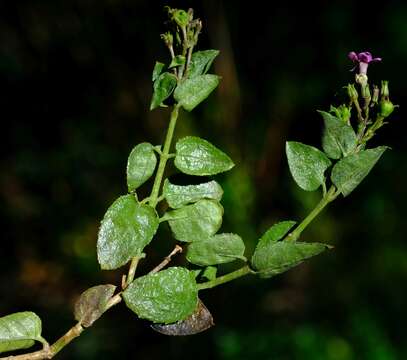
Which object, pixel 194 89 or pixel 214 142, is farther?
pixel 214 142

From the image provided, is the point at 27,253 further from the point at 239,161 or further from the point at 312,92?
the point at 312,92

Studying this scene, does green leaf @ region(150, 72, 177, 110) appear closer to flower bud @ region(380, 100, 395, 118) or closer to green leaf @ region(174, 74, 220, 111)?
green leaf @ region(174, 74, 220, 111)

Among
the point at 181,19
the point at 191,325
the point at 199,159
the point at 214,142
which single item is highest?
the point at 181,19

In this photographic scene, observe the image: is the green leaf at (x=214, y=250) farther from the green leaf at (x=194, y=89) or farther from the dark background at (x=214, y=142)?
the dark background at (x=214, y=142)

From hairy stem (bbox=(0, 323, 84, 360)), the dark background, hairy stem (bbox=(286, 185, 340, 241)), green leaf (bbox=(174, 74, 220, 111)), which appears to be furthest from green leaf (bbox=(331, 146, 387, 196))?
the dark background

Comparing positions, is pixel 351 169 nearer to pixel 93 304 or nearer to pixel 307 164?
pixel 307 164

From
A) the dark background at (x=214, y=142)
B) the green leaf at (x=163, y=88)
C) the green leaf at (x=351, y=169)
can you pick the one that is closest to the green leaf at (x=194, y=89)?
the green leaf at (x=163, y=88)

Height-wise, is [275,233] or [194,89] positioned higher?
[194,89]

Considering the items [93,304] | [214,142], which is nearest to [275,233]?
[93,304]
